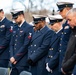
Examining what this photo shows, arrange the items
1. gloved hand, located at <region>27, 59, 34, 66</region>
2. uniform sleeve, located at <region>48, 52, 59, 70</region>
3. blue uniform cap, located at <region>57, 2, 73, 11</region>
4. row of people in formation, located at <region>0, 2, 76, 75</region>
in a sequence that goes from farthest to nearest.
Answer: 1. gloved hand, located at <region>27, 59, 34, 66</region>
2. uniform sleeve, located at <region>48, 52, 59, 70</region>
3. blue uniform cap, located at <region>57, 2, 73, 11</region>
4. row of people in formation, located at <region>0, 2, 76, 75</region>

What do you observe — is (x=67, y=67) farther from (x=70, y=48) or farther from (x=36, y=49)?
(x=36, y=49)

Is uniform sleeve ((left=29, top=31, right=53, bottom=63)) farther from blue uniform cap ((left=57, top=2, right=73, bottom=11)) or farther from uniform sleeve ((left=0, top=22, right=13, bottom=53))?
uniform sleeve ((left=0, top=22, right=13, bottom=53))

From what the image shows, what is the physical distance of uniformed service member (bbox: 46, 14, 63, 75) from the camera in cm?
675

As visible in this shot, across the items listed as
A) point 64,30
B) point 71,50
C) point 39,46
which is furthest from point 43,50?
point 71,50

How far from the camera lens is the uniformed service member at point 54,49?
266 inches

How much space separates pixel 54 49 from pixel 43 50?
0.43m

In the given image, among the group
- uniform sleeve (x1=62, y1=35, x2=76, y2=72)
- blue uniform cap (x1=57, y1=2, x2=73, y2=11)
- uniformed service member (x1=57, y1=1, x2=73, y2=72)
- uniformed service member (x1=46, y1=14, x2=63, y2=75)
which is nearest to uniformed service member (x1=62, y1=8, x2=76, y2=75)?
uniform sleeve (x1=62, y1=35, x2=76, y2=72)

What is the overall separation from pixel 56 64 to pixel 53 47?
350 mm

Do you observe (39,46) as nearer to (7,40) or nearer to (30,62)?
(30,62)

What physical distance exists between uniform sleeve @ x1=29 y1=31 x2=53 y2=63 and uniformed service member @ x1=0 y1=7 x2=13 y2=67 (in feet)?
5.13

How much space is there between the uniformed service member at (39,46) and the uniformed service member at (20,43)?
1.45 ft

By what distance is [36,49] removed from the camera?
24.3ft

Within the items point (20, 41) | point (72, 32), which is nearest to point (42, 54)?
point (20, 41)

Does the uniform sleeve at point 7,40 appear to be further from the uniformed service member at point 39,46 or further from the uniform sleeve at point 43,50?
the uniform sleeve at point 43,50
